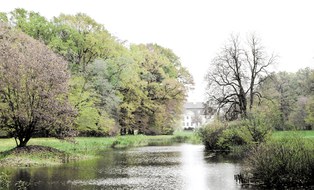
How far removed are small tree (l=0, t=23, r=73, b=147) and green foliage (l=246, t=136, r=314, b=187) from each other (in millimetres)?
18108

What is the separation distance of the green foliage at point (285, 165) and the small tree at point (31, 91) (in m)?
18.1

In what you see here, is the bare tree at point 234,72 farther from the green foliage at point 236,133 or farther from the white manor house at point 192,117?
the white manor house at point 192,117

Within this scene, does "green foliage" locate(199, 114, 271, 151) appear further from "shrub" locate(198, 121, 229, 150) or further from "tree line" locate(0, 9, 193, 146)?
"tree line" locate(0, 9, 193, 146)

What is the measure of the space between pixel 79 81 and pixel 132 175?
1144 inches

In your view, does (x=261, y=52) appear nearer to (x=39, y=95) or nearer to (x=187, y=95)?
(x=39, y=95)

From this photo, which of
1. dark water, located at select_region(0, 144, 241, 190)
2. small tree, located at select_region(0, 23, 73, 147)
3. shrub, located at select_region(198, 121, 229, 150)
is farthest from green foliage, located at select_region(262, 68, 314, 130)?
dark water, located at select_region(0, 144, 241, 190)

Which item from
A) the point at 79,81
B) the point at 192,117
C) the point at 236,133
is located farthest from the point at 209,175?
the point at 192,117

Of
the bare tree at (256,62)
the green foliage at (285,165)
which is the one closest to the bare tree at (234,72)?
the bare tree at (256,62)

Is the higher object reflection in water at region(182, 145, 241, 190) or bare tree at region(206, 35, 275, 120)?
bare tree at region(206, 35, 275, 120)

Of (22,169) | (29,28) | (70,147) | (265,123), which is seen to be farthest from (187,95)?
(22,169)

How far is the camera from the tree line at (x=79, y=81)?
1248 inches

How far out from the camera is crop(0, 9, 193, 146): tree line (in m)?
31.7

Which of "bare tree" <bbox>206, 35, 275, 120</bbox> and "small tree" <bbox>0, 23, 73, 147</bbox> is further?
"bare tree" <bbox>206, 35, 275, 120</bbox>

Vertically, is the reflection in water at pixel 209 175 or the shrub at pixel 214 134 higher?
the shrub at pixel 214 134
